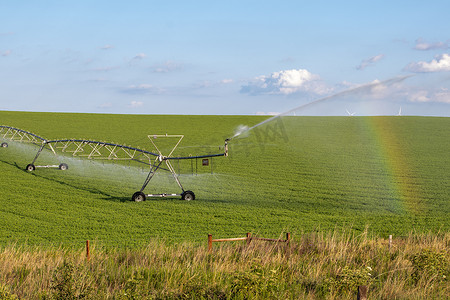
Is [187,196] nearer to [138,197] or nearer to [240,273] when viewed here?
[138,197]

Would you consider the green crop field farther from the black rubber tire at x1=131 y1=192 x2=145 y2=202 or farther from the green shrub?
the green shrub

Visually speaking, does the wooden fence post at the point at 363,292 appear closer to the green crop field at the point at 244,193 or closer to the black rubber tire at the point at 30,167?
A: the green crop field at the point at 244,193

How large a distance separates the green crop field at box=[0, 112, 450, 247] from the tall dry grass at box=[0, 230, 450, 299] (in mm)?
4410

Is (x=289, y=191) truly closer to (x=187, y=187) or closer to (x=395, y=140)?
(x=187, y=187)

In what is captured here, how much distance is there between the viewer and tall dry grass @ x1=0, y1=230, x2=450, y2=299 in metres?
11.3

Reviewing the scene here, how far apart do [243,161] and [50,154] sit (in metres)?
16.6

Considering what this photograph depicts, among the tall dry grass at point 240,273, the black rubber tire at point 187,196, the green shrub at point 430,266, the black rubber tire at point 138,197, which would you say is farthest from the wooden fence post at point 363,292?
the black rubber tire at point 138,197

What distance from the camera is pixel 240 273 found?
11578mm

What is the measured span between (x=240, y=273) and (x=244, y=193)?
20.4 metres

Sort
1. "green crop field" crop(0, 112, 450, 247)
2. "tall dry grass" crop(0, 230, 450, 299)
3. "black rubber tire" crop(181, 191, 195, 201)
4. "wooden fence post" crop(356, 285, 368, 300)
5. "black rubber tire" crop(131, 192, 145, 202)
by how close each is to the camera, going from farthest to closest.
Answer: "black rubber tire" crop(181, 191, 195, 201) < "black rubber tire" crop(131, 192, 145, 202) < "green crop field" crop(0, 112, 450, 247) < "tall dry grass" crop(0, 230, 450, 299) < "wooden fence post" crop(356, 285, 368, 300)

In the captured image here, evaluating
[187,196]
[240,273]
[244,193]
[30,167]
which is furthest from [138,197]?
[240,273]

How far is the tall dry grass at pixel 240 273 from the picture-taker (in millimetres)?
11281

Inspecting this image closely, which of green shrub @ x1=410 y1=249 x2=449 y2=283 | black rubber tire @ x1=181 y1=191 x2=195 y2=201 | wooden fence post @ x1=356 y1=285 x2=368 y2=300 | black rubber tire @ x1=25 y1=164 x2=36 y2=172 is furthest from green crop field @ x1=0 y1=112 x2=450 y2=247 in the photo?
wooden fence post @ x1=356 y1=285 x2=368 y2=300

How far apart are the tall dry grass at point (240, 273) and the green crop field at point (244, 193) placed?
4410 mm
